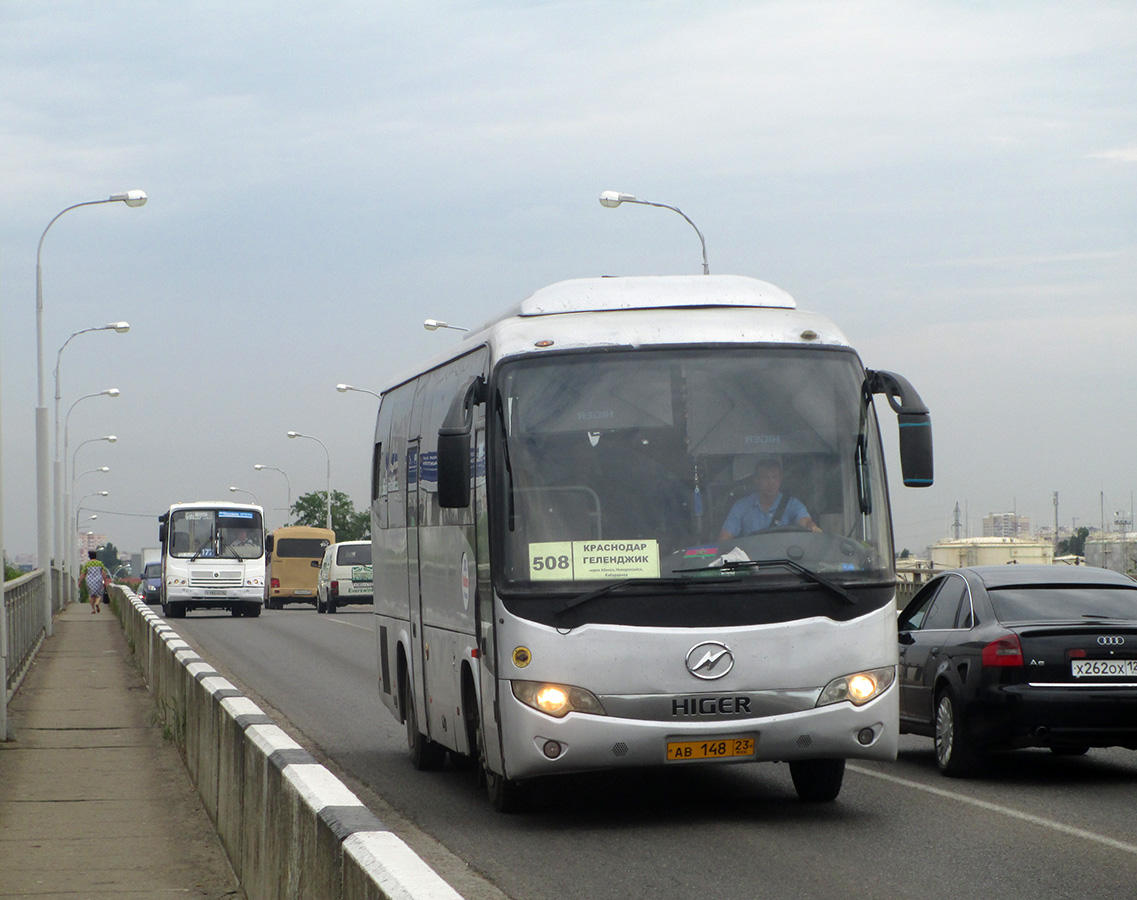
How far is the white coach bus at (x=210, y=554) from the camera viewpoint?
43.7 metres

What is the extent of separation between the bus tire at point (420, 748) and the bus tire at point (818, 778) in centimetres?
295

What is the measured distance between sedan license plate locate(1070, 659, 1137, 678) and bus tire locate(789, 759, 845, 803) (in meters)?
1.74

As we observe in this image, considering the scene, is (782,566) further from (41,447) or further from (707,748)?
(41,447)

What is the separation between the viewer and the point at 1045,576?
11242mm

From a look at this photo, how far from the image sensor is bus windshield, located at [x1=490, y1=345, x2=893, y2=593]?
8.91 metres

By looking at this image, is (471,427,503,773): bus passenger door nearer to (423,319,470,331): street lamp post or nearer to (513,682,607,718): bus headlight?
(513,682,607,718): bus headlight

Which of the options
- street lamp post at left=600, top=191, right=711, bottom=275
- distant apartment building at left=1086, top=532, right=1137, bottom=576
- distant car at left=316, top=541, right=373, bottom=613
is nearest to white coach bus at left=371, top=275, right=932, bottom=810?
street lamp post at left=600, top=191, right=711, bottom=275

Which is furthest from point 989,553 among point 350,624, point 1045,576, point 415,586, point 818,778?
point 818,778

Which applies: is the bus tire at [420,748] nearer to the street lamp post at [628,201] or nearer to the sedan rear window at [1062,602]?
the sedan rear window at [1062,602]

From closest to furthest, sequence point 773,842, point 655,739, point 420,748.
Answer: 1. point 773,842
2. point 655,739
3. point 420,748

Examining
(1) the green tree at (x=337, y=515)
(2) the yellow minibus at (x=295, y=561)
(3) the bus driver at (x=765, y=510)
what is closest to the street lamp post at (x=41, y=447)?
(2) the yellow minibus at (x=295, y=561)

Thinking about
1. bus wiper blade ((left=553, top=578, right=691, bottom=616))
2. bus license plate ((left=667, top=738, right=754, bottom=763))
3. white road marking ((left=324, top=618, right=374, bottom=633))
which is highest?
bus wiper blade ((left=553, top=578, right=691, bottom=616))

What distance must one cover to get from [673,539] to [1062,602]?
11.1 ft

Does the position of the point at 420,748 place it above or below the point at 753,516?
below
